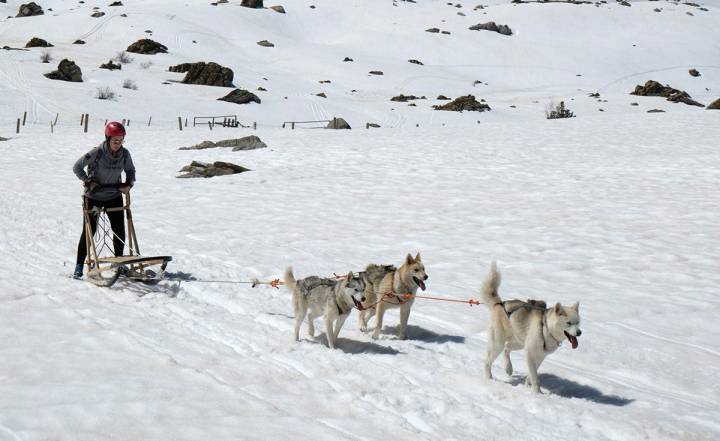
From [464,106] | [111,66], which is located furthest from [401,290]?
[111,66]

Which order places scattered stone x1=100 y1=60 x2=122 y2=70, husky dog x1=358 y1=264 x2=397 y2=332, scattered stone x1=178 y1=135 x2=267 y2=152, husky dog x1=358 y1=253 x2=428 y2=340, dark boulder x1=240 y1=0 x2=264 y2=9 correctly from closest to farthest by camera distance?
husky dog x1=358 y1=253 x2=428 y2=340
husky dog x1=358 y1=264 x2=397 y2=332
scattered stone x1=178 y1=135 x2=267 y2=152
scattered stone x1=100 y1=60 x2=122 y2=70
dark boulder x1=240 y1=0 x2=264 y2=9

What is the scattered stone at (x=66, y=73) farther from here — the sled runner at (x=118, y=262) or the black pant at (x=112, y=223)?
the sled runner at (x=118, y=262)

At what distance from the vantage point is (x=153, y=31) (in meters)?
87.4

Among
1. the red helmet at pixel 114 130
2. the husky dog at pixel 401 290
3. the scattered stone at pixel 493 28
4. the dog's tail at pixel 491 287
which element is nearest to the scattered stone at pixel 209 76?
the scattered stone at pixel 493 28

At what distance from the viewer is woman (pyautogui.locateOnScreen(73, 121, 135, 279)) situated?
891 cm

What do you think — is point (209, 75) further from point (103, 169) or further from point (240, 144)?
point (103, 169)

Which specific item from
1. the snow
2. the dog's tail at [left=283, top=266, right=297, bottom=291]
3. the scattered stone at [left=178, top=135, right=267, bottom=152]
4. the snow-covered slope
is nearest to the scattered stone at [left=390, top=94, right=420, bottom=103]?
the snow-covered slope

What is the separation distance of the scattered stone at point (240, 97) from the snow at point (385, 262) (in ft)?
70.6

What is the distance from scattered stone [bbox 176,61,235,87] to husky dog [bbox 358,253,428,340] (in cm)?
6104

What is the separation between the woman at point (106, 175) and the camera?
8.91 meters

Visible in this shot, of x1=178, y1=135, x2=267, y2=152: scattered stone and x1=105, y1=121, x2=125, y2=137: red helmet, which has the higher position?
x1=178, y1=135, x2=267, y2=152: scattered stone

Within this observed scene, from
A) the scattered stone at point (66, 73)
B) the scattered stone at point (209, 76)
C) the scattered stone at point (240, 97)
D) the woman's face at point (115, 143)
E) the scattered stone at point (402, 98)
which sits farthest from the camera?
the scattered stone at point (209, 76)

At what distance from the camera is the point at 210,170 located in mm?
21734

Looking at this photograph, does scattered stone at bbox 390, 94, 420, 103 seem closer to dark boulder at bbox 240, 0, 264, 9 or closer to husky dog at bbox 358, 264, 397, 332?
dark boulder at bbox 240, 0, 264, 9
